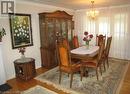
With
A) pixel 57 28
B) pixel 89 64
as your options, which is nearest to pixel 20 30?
pixel 57 28

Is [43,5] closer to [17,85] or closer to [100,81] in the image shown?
[17,85]

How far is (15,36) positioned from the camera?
11.7ft

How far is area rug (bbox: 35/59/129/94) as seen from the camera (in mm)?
2725

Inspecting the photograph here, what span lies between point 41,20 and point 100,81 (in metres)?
2.76

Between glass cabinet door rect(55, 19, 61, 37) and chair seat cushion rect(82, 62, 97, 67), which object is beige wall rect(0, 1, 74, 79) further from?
chair seat cushion rect(82, 62, 97, 67)

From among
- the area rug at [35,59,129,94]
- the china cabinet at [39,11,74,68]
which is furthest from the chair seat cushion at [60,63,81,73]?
the china cabinet at [39,11,74,68]

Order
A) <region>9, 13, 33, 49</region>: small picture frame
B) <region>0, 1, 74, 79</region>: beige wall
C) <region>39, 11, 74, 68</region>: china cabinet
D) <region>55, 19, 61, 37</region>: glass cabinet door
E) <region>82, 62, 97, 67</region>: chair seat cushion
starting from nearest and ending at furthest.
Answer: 1. <region>82, 62, 97, 67</region>: chair seat cushion
2. <region>0, 1, 74, 79</region>: beige wall
3. <region>9, 13, 33, 49</region>: small picture frame
4. <region>39, 11, 74, 68</region>: china cabinet
5. <region>55, 19, 61, 37</region>: glass cabinet door

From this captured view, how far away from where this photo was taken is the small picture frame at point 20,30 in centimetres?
351

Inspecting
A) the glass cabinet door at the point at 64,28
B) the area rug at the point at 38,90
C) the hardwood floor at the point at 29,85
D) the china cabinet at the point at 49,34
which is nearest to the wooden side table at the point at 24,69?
the hardwood floor at the point at 29,85

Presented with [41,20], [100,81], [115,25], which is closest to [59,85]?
[100,81]

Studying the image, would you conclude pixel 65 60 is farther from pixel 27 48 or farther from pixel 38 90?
pixel 27 48

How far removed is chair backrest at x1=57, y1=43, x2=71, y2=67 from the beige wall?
149cm

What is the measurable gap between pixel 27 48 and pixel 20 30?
645 mm

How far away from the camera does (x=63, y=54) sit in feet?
9.62
